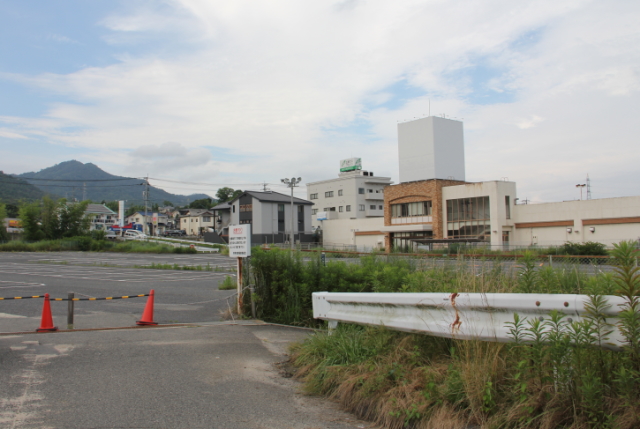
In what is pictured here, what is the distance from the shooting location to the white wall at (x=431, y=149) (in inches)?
2522

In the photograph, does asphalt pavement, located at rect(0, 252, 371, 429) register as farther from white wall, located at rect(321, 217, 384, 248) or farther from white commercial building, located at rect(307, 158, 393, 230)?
white commercial building, located at rect(307, 158, 393, 230)

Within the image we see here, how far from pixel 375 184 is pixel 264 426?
90.6m

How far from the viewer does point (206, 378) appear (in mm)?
→ 5617

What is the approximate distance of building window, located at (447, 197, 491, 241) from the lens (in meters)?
50.2

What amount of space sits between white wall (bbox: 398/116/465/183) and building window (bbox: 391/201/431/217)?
7546 mm

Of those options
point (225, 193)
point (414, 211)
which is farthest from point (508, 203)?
point (225, 193)

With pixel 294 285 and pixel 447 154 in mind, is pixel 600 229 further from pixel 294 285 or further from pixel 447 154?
pixel 294 285

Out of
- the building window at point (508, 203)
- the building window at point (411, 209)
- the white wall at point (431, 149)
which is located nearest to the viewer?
the building window at point (508, 203)

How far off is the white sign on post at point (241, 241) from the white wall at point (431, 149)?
185ft

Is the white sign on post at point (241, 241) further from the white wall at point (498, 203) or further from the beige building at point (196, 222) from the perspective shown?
the beige building at point (196, 222)

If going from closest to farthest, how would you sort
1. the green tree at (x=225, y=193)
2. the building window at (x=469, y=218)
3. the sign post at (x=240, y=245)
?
the sign post at (x=240, y=245), the building window at (x=469, y=218), the green tree at (x=225, y=193)

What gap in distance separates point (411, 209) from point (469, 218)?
333 inches

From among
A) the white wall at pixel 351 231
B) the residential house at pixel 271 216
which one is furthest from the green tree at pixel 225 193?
the white wall at pixel 351 231

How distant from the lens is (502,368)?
13.0 feet
